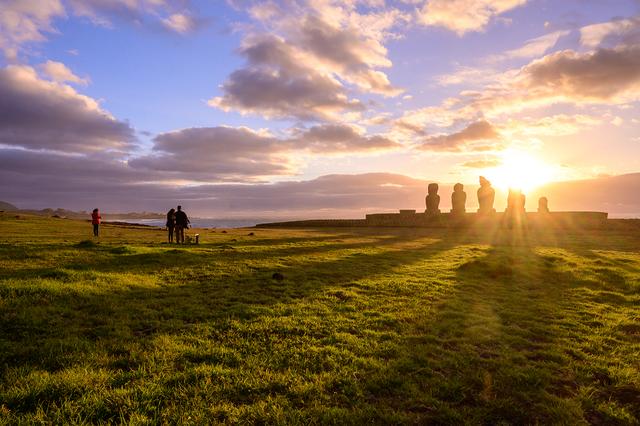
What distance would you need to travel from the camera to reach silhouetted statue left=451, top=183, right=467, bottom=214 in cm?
8119

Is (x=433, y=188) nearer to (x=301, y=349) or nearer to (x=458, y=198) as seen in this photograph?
(x=458, y=198)

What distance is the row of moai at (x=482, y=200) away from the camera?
80.3 meters

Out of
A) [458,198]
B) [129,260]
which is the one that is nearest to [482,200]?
[458,198]

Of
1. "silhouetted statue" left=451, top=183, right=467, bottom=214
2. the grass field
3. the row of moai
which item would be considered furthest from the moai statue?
the grass field

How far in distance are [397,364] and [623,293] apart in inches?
569

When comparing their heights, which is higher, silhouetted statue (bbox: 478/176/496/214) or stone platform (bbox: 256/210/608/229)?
silhouetted statue (bbox: 478/176/496/214)

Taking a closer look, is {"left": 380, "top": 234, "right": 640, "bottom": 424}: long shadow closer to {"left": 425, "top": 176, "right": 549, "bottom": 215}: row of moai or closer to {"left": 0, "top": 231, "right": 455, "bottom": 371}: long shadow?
{"left": 0, "top": 231, "right": 455, "bottom": 371}: long shadow

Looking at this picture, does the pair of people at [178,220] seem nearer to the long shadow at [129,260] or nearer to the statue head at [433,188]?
the long shadow at [129,260]

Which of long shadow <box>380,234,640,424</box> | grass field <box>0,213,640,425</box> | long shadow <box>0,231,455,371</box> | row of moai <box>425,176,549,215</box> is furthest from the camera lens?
row of moai <box>425,176,549,215</box>

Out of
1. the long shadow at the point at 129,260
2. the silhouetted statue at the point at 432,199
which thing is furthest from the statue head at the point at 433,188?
the long shadow at the point at 129,260

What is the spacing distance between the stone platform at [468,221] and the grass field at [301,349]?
2279 inches

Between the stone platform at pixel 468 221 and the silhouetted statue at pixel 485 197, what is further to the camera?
the silhouetted statue at pixel 485 197

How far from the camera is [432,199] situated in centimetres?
8219

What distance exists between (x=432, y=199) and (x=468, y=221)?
10.00 metres
